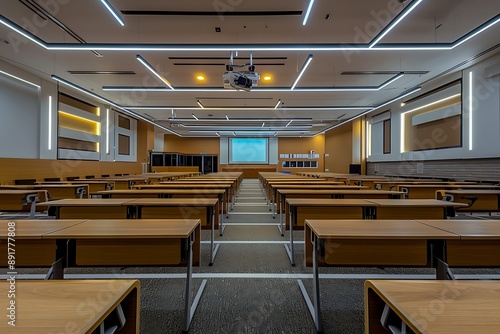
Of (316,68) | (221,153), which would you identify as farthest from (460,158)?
(221,153)

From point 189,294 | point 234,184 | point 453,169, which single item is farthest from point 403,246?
point 453,169

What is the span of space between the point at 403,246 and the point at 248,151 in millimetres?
18334

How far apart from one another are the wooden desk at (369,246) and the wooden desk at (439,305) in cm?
52

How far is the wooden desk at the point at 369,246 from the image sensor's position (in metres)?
1.46

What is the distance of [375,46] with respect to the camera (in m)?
4.14

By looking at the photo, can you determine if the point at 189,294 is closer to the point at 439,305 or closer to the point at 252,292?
the point at 252,292

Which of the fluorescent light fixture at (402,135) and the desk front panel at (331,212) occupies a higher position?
the fluorescent light fixture at (402,135)

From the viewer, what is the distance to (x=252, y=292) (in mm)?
2025

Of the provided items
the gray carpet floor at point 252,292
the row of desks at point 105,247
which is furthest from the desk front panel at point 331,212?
the row of desks at point 105,247

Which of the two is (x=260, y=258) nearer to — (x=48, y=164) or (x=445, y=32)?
(x=445, y=32)

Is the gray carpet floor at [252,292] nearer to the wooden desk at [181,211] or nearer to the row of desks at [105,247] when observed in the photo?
the row of desks at [105,247]

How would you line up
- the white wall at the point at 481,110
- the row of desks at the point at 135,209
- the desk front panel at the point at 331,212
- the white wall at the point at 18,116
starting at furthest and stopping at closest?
the white wall at the point at 18,116 → the white wall at the point at 481,110 → the desk front panel at the point at 331,212 → the row of desks at the point at 135,209

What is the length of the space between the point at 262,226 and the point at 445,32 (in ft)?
16.6

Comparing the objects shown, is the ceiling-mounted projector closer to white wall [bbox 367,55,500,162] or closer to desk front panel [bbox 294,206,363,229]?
desk front panel [bbox 294,206,363,229]
